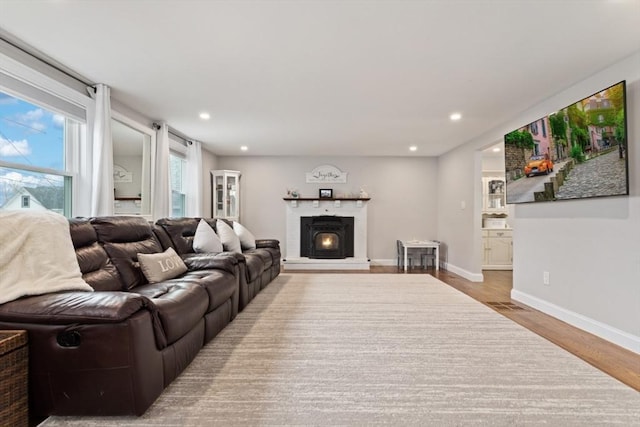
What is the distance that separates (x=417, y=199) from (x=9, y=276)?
248 inches

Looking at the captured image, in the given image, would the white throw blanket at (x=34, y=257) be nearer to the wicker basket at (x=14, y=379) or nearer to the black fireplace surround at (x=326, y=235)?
the wicker basket at (x=14, y=379)

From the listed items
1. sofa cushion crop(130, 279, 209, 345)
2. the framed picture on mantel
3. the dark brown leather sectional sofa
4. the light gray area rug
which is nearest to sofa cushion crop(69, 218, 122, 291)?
the dark brown leather sectional sofa

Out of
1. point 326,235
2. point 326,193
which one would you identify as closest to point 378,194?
point 326,193

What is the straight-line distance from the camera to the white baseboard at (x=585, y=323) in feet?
7.97

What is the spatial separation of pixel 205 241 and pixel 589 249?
394cm

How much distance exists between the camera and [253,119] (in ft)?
13.4

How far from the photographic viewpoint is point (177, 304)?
184cm

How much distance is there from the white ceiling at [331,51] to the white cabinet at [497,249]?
299cm

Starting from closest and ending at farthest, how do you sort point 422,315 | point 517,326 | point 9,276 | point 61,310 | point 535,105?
1. point 61,310
2. point 9,276
3. point 517,326
4. point 422,315
5. point 535,105

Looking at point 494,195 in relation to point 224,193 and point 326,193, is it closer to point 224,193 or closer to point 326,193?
point 326,193

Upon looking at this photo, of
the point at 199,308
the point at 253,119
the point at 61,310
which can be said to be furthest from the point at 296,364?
the point at 253,119

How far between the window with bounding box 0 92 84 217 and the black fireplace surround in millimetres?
4128

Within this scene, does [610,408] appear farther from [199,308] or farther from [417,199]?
[417,199]

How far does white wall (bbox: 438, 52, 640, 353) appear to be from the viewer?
96.0 inches
